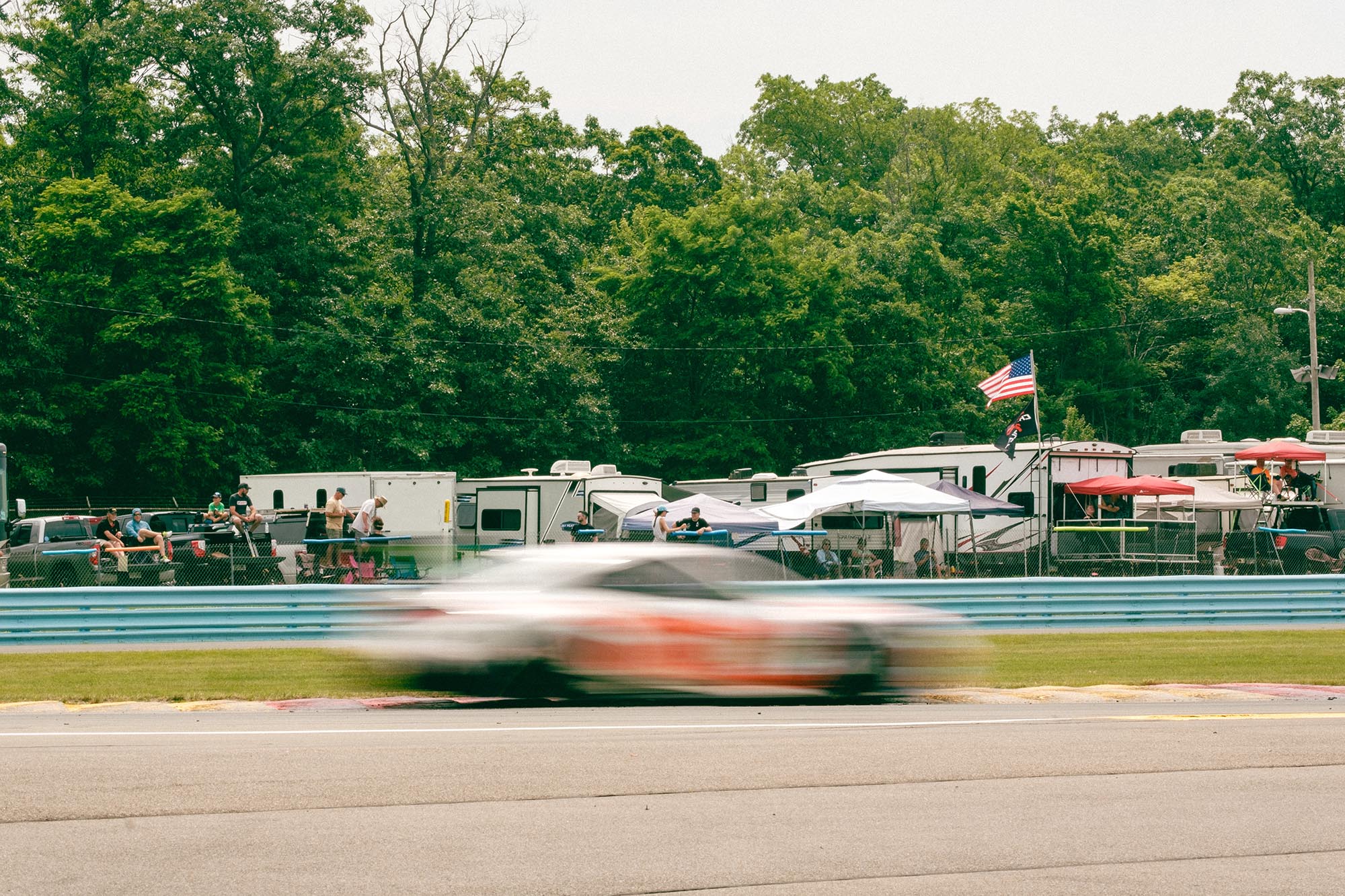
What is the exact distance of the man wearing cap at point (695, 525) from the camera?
82.0 ft

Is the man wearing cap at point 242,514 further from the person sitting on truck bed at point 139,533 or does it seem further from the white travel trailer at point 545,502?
the white travel trailer at point 545,502

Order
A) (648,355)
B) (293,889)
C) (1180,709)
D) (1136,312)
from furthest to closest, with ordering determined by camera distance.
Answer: (1136,312)
(648,355)
(1180,709)
(293,889)

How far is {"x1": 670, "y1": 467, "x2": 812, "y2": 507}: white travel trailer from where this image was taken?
115 ft

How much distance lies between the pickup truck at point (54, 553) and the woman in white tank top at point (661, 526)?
883 centimetres

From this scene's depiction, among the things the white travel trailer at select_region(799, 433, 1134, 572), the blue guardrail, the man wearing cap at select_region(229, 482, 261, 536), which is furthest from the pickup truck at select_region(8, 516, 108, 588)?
the white travel trailer at select_region(799, 433, 1134, 572)

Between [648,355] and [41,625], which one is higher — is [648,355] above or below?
above

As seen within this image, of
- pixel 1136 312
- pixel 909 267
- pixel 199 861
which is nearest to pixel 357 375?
pixel 909 267

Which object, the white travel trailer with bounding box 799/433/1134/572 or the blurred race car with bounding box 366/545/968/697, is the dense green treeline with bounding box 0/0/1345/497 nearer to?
the white travel trailer with bounding box 799/433/1134/572

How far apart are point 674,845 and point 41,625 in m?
12.8

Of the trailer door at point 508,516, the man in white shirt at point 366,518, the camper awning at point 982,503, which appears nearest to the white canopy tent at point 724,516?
the camper awning at point 982,503

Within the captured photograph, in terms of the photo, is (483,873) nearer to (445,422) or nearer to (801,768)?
(801,768)

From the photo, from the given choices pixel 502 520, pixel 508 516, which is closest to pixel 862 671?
pixel 508 516

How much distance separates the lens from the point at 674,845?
5926 mm

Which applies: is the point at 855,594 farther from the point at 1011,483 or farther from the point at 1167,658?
the point at 1011,483
